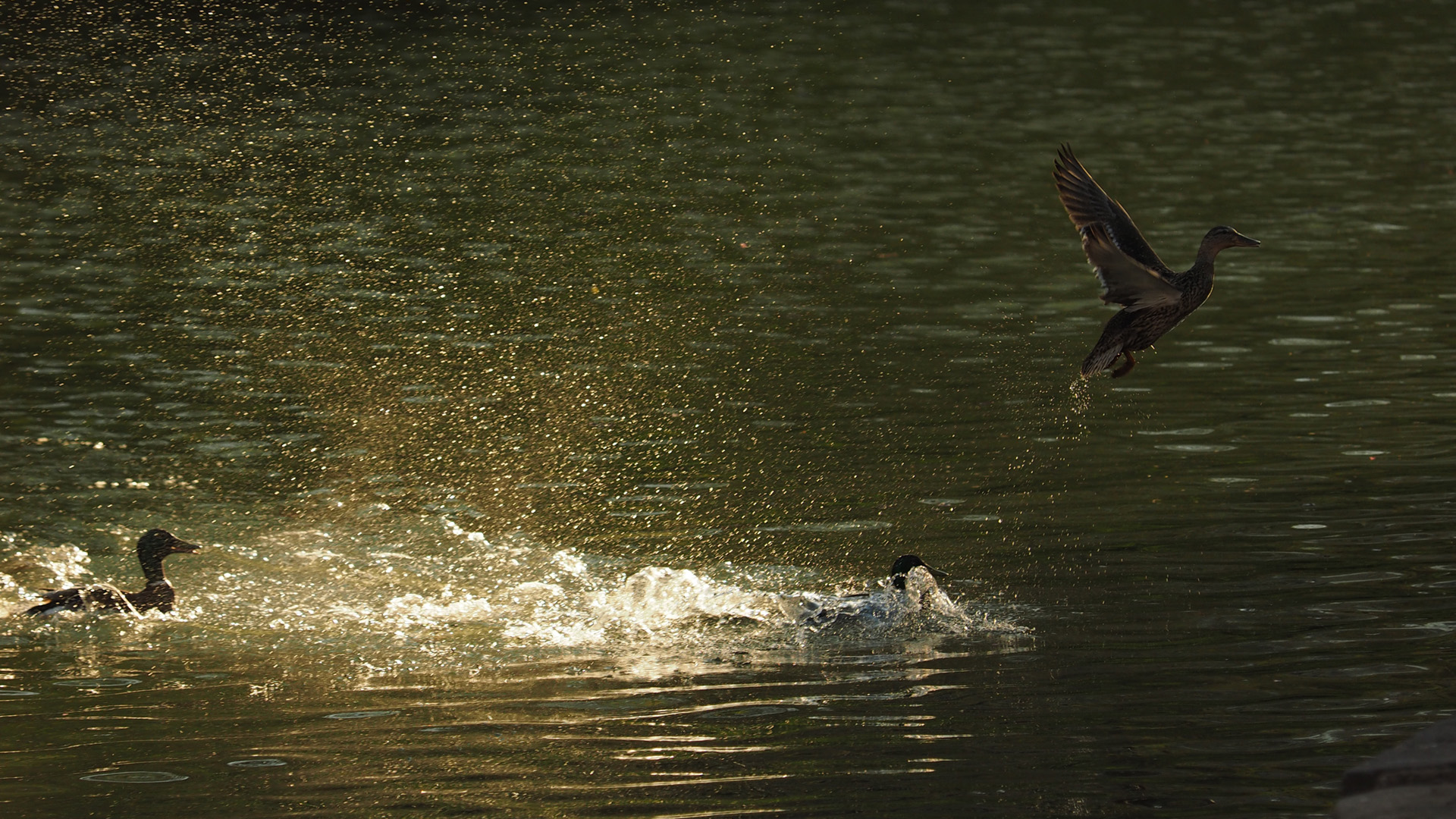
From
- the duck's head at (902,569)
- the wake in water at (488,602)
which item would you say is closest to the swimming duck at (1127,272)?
the duck's head at (902,569)

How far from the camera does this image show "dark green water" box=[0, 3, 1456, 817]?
9898 millimetres

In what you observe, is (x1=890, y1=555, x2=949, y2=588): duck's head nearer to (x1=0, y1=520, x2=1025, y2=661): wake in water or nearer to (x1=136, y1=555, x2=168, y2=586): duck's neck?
(x1=0, y1=520, x2=1025, y2=661): wake in water

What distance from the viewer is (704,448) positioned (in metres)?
16.6

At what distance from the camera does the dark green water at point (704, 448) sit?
990cm

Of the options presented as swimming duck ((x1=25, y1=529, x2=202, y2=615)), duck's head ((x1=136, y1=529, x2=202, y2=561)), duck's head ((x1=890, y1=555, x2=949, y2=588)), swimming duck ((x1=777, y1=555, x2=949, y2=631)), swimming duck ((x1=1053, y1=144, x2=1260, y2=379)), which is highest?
swimming duck ((x1=1053, y1=144, x2=1260, y2=379))

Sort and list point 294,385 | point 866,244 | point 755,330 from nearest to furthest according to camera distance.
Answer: point 294,385, point 755,330, point 866,244

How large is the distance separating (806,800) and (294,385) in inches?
436

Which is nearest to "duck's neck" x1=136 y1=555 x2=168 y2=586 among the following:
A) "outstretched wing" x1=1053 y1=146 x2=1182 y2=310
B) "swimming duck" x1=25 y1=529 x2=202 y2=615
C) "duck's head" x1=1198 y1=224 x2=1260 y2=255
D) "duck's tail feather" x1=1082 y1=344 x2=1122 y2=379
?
"swimming duck" x1=25 y1=529 x2=202 y2=615

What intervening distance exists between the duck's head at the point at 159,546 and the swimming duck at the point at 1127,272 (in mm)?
6794

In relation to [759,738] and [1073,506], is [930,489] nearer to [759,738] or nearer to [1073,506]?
[1073,506]

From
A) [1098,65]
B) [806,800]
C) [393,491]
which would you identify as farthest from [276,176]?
[806,800]

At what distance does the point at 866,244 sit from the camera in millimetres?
25125

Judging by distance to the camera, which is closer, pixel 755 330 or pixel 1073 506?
pixel 1073 506

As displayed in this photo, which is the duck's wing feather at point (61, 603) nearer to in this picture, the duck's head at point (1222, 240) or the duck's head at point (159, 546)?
the duck's head at point (159, 546)
